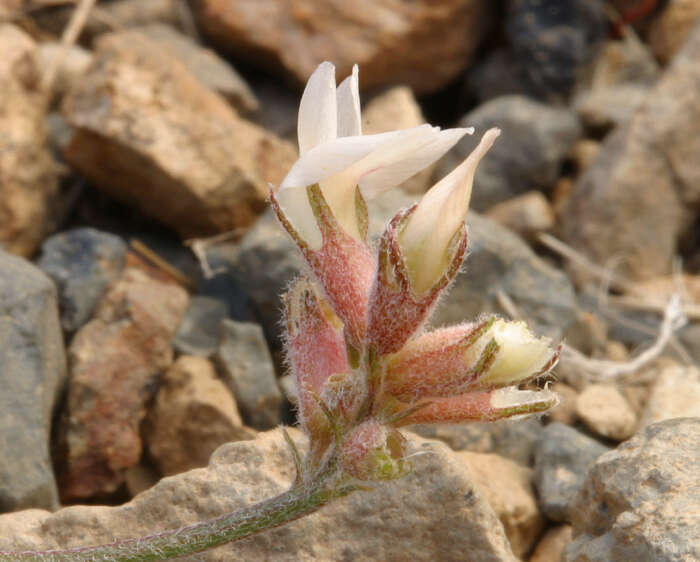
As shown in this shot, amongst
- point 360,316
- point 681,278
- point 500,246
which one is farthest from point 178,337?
point 681,278

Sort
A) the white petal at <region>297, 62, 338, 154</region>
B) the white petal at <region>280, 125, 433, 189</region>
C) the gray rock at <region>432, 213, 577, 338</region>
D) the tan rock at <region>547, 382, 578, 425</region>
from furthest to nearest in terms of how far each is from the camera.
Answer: the gray rock at <region>432, 213, 577, 338</region> → the tan rock at <region>547, 382, 578, 425</region> → the white petal at <region>297, 62, 338, 154</region> → the white petal at <region>280, 125, 433, 189</region>

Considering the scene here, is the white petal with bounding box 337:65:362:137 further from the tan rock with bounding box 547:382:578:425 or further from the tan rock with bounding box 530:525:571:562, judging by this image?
the tan rock with bounding box 547:382:578:425

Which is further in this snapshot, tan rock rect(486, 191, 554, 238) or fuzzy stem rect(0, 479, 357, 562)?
tan rock rect(486, 191, 554, 238)

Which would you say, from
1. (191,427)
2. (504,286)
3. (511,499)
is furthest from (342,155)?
(504,286)

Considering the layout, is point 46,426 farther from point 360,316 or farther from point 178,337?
point 360,316

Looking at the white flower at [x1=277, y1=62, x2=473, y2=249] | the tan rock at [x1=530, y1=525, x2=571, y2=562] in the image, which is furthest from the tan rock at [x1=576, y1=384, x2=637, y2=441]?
the white flower at [x1=277, y1=62, x2=473, y2=249]

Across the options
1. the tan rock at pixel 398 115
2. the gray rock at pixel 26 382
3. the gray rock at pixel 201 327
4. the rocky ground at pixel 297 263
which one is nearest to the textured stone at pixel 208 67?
the rocky ground at pixel 297 263

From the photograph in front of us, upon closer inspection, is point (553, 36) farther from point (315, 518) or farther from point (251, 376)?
point (315, 518)
